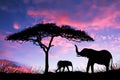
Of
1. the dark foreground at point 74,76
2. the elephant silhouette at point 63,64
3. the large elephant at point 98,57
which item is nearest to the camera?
the dark foreground at point 74,76

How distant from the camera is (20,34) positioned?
119 feet

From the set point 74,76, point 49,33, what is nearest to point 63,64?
point 49,33

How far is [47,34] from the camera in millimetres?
34688

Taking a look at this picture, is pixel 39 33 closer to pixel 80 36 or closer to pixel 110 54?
pixel 80 36

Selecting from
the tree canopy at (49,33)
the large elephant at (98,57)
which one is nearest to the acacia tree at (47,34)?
the tree canopy at (49,33)

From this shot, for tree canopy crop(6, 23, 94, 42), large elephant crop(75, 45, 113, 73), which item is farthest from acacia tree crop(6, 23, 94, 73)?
large elephant crop(75, 45, 113, 73)

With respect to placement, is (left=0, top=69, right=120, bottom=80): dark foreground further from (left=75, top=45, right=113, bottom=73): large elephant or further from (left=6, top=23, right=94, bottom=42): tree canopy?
(left=6, top=23, right=94, bottom=42): tree canopy

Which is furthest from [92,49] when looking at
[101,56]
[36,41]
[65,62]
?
[36,41]

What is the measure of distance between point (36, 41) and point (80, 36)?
6036 millimetres

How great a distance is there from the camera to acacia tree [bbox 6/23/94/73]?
113 ft

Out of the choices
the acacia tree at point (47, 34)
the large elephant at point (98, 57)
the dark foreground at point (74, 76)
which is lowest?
the dark foreground at point (74, 76)

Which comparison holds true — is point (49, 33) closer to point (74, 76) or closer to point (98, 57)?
point (98, 57)

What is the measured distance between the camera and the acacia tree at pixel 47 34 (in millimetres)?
34375

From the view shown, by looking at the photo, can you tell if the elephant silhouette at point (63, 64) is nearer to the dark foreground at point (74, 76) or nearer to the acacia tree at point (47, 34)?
the acacia tree at point (47, 34)
